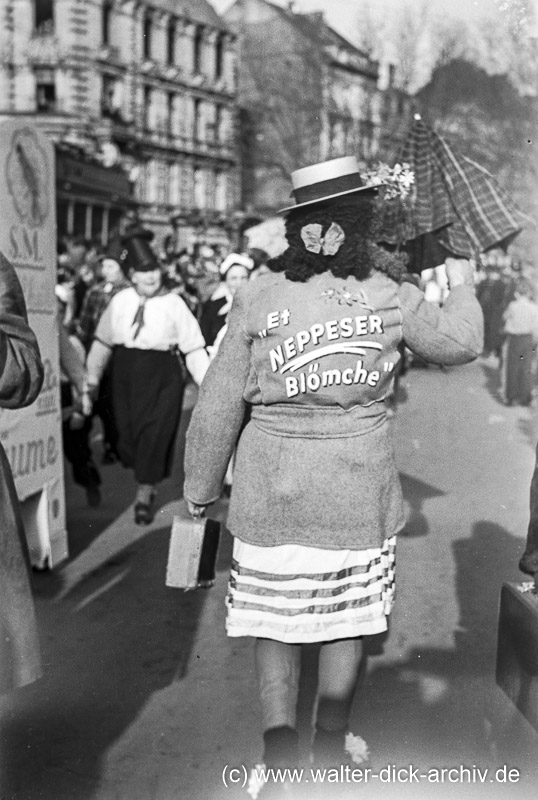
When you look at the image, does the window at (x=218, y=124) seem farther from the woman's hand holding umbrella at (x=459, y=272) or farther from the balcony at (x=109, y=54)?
the woman's hand holding umbrella at (x=459, y=272)

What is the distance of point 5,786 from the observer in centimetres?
340

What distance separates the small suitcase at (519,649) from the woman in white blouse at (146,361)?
314 cm

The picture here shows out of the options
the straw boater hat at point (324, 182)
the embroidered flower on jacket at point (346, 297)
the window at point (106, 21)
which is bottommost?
the embroidered flower on jacket at point (346, 297)

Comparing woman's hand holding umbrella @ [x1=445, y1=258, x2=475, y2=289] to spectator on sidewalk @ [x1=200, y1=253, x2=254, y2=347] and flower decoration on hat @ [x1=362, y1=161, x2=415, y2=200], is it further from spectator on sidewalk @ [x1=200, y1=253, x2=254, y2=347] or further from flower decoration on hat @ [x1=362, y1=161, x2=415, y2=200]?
spectator on sidewalk @ [x1=200, y1=253, x2=254, y2=347]

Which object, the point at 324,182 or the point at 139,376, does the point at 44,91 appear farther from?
the point at 324,182

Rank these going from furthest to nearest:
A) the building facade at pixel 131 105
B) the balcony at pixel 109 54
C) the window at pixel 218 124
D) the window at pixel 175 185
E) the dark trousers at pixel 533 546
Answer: the balcony at pixel 109 54 < the window at pixel 175 185 < the window at pixel 218 124 < the building facade at pixel 131 105 < the dark trousers at pixel 533 546

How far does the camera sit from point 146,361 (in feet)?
23.4

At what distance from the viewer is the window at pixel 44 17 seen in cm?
3002

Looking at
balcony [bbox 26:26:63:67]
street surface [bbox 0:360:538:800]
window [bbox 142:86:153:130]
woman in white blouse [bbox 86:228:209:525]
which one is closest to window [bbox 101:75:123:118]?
window [bbox 142:86:153:130]

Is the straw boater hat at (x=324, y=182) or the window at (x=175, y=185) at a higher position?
the window at (x=175, y=185)

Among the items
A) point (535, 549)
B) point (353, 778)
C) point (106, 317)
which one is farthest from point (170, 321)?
point (353, 778)

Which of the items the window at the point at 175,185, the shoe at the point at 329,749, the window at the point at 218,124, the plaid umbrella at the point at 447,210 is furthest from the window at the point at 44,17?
the shoe at the point at 329,749

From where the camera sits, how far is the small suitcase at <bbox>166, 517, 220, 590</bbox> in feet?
10.8

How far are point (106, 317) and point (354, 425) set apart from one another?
4208 millimetres
